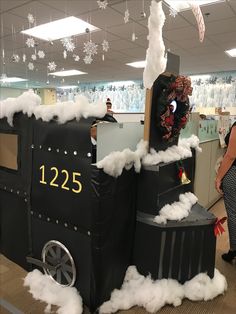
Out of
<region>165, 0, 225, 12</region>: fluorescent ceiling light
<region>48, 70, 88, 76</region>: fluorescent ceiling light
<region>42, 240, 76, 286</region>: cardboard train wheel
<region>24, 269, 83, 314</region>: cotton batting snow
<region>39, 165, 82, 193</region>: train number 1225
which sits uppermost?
<region>165, 0, 225, 12</region>: fluorescent ceiling light

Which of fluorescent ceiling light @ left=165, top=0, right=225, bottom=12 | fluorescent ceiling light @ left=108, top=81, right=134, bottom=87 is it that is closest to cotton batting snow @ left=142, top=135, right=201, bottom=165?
fluorescent ceiling light @ left=165, top=0, right=225, bottom=12

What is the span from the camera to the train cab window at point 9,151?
1815 millimetres

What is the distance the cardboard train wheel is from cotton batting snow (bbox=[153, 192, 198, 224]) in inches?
21.6

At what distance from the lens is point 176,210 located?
1.70m

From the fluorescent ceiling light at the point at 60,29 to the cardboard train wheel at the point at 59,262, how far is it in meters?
3.15

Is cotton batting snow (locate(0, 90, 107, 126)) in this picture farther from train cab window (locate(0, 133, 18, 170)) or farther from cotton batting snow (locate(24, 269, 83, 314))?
cotton batting snow (locate(24, 269, 83, 314))

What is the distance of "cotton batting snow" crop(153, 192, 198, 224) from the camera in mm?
1615

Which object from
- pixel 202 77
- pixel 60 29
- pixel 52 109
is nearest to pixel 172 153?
pixel 52 109

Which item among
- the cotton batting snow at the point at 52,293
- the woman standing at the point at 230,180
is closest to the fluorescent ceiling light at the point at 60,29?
the woman standing at the point at 230,180

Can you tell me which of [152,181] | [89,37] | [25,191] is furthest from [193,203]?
[89,37]

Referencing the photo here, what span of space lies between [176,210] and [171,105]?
2.10 ft

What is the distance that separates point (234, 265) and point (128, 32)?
353 cm

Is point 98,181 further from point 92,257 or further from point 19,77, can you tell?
point 19,77

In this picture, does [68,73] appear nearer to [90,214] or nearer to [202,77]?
[202,77]
